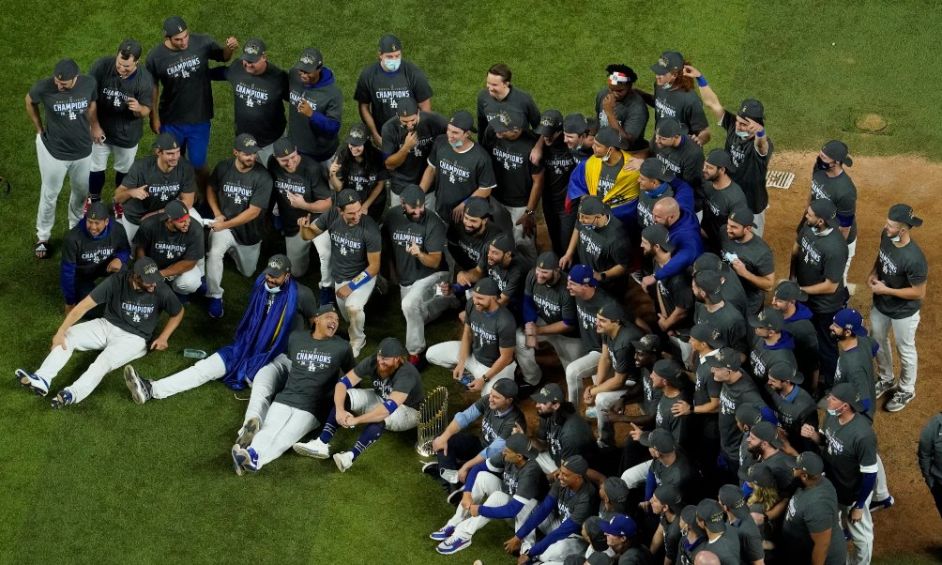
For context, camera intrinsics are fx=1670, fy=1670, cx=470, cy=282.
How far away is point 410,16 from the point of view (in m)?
17.4

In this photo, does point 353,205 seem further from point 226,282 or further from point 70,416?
point 70,416

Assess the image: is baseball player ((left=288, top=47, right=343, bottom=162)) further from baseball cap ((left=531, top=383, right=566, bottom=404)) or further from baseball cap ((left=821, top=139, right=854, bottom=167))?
baseball cap ((left=821, top=139, right=854, bottom=167))

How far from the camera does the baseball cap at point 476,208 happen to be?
13352mm

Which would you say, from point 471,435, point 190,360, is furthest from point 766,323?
point 190,360

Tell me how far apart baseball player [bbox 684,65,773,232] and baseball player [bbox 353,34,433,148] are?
2420mm

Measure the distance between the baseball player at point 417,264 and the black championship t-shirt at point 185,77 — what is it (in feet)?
7.23

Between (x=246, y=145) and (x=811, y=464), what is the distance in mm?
5754

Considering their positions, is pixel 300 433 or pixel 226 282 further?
pixel 226 282

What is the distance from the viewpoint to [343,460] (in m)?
13.0

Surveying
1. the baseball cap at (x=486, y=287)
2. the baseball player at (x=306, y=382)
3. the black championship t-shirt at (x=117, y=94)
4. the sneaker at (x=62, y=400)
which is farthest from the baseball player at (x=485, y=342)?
the black championship t-shirt at (x=117, y=94)

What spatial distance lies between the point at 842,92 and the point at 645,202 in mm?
4477

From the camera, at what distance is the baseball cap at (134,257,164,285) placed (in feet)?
43.9

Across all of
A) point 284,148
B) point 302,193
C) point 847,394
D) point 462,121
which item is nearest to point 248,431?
point 302,193

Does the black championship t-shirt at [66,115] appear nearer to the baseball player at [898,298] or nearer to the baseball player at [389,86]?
the baseball player at [389,86]
